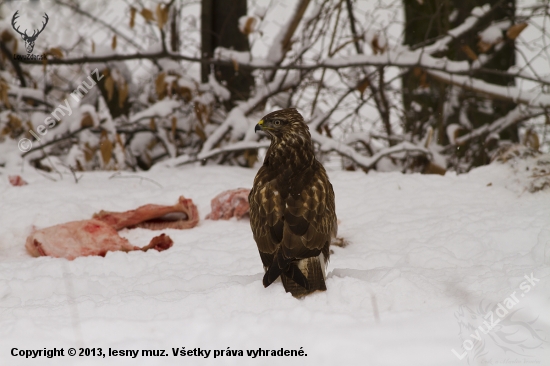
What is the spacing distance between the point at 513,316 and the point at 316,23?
4978 millimetres

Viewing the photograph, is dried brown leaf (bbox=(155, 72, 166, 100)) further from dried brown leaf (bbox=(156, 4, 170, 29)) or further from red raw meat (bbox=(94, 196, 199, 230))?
red raw meat (bbox=(94, 196, 199, 230))

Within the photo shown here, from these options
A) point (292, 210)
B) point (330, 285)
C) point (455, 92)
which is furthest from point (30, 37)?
point (455, 92)

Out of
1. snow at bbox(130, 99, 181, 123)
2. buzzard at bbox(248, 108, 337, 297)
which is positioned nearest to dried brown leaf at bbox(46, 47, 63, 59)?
snow at bbox(130, 99, 181, 123)

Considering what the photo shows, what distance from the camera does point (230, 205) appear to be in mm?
4496

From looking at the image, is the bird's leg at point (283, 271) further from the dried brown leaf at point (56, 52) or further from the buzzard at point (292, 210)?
the dried brown leaf at point (56, 52)

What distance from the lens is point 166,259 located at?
3.72 metres

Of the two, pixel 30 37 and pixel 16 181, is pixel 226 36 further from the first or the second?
pixel 16 181

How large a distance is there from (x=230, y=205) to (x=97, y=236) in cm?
104

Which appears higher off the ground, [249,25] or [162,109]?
[249,25]

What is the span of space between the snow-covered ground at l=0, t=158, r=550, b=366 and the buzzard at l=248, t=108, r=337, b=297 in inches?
4.2

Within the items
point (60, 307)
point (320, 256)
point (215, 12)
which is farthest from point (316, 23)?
point (60, 307)

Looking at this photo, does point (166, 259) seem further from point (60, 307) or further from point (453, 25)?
point (453, 25)

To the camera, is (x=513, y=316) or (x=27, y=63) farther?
(x=27, y=63)

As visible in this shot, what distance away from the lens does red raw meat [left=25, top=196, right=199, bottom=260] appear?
381 cm
